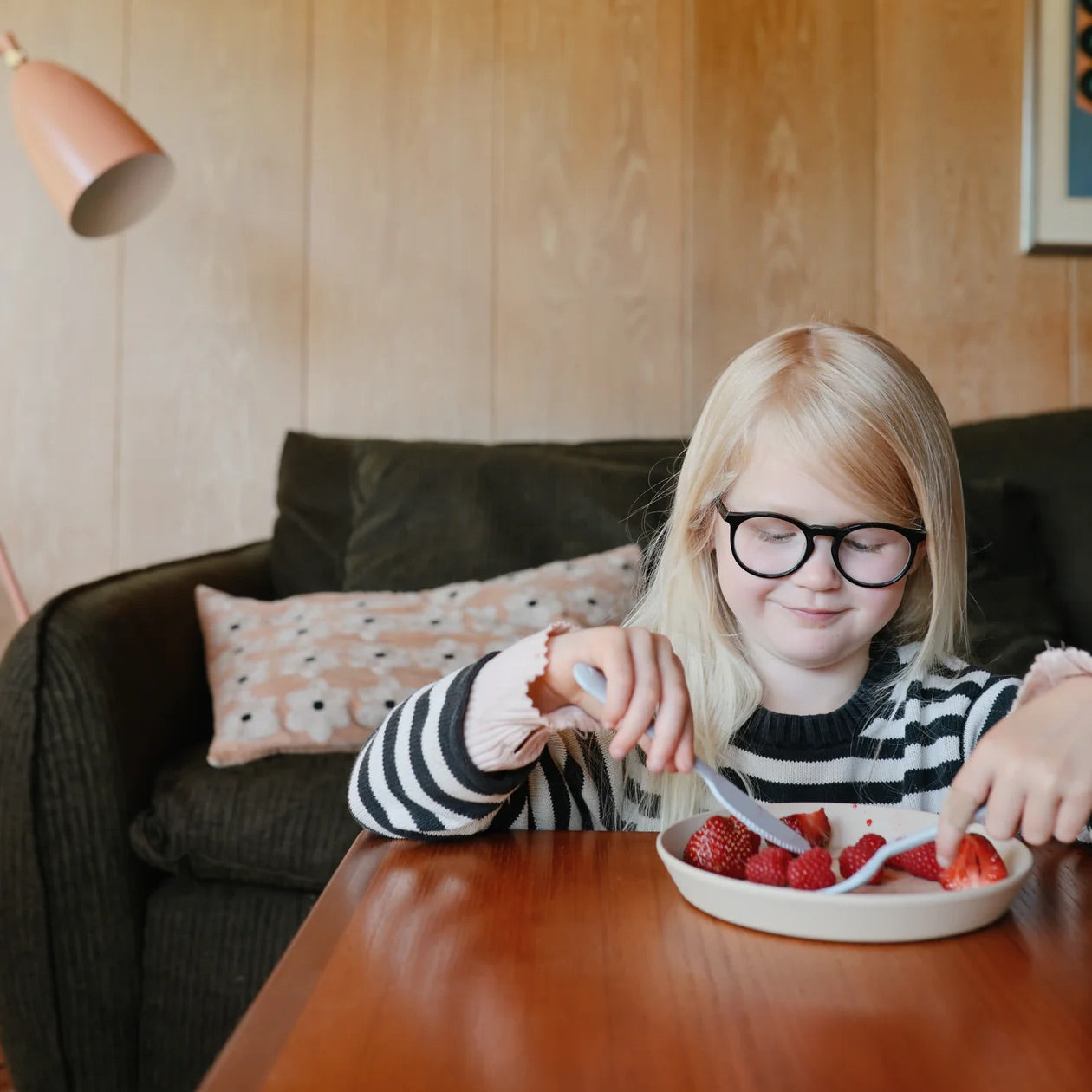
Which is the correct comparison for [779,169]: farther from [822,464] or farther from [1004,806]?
[1004,806]

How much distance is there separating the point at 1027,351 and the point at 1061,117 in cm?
48

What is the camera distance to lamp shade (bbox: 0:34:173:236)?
1889 millimetres

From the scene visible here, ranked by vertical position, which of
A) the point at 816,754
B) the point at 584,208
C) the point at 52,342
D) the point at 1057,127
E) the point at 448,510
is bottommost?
the point at 816,754

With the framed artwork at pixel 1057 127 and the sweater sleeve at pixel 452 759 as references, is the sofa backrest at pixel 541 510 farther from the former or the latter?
the sweater sleeve at pixel 452 759

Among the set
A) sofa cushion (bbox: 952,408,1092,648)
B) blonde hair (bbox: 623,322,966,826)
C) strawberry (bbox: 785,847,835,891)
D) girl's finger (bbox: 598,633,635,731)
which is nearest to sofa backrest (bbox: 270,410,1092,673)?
sofa cushion (bbox: 952,408,1092,648)

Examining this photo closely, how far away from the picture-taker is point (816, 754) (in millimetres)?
1042

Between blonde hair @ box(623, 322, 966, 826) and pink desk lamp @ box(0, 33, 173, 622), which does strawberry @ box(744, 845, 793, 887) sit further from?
pink desk lamp @ box(0, 33, 173, 622)

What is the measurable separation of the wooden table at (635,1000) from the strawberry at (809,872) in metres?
0.07

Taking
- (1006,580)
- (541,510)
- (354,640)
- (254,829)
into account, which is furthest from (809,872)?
(541,510)

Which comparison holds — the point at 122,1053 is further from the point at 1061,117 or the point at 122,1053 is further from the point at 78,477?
the point at 1061,117

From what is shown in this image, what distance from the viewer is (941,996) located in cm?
A: 51

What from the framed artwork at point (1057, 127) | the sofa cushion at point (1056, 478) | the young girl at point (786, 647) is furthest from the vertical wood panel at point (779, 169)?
the young girl at point (786, 647)

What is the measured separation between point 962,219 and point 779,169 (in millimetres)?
396

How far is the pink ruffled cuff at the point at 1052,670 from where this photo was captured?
0.87m
